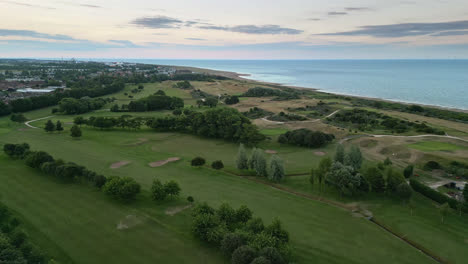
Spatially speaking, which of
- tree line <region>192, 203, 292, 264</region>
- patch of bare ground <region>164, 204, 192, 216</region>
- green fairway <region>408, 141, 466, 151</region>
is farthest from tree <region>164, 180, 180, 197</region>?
green fairway <region>408, 141, 466, 151</region>

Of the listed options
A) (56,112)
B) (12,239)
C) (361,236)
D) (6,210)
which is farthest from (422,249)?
(56,112)

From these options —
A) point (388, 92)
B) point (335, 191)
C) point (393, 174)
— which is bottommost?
point (335, 191)

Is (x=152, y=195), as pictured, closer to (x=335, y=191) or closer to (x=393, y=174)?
(x=335, y=191)

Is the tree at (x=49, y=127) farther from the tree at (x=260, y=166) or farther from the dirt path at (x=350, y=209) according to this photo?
the tree at (x=260, y=166)

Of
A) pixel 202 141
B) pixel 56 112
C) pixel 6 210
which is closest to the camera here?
pixel 6 210

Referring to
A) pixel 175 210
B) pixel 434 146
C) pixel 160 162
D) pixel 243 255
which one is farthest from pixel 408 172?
pixel 160 162

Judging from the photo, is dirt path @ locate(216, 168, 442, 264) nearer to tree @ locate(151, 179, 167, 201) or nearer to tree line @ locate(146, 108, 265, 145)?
tree @ locate(151, 179, 167, 201)

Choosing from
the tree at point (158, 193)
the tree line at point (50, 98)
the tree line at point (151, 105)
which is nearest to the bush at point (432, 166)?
the tree at point (158, 193)

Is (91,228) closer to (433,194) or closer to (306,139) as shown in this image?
(433,194)
